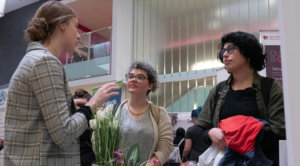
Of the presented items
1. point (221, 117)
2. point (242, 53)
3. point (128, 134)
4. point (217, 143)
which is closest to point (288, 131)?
point (217, 143)

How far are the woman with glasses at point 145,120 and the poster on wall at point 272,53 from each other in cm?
113

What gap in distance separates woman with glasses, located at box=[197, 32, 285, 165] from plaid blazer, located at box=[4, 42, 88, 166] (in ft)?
2.53

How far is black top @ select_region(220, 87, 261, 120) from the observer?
144 cm

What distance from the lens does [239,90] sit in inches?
60.3

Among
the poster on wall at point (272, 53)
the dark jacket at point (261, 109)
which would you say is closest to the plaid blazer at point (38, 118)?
the dark jacket at point (261, 109)

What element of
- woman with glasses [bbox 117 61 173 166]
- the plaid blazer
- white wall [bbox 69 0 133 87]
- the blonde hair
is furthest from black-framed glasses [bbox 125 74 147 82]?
white wall [bbox 69 0 133 87]

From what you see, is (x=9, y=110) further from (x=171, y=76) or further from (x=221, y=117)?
(x=171, y=76)

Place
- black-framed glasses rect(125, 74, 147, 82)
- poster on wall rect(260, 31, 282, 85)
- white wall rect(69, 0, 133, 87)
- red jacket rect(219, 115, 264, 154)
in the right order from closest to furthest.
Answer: red jacket rect(219, 115, 264, 154)
black-framed glasses rect(125, 74, 147, 82)
poster on wall rect(260, 31, 282, 85)
white wall rect(69, 0, 133, 87)

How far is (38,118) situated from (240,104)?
1.04m

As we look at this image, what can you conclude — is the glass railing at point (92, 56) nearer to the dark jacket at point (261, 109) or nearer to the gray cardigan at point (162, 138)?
the gray cardigan at point (162, 138)

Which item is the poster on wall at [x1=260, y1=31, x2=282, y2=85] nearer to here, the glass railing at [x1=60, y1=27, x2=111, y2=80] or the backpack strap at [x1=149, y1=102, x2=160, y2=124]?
the backpack strap at [x1=149, y1=102, x2=160, y2=124]

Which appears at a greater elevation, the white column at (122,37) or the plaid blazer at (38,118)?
the white column at (122,37)

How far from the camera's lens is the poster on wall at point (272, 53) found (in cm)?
261

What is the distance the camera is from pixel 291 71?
0.43 metres
